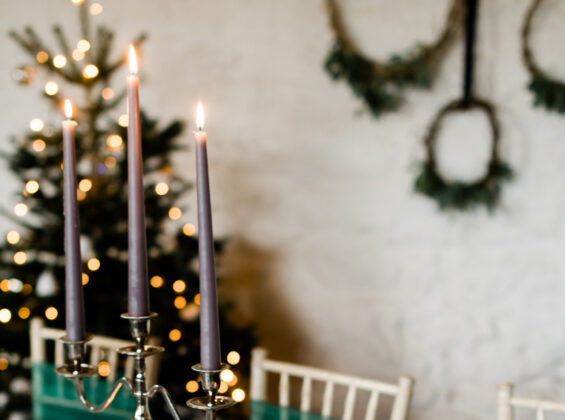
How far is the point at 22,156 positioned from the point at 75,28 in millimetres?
828

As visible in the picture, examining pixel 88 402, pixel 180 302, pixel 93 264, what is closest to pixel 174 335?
pixel 180 302

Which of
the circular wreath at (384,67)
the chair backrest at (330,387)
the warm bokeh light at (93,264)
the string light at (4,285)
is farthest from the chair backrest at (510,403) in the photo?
the string light at (4,285)

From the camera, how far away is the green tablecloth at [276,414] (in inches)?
49.2

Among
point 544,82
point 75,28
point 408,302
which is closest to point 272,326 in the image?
point 408,302

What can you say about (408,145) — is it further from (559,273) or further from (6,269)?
(6,269)

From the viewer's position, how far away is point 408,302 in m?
2.08

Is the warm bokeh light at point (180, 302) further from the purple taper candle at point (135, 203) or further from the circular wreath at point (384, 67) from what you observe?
the purple taper candle at point (135, 203)

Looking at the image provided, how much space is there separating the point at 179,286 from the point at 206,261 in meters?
1.45

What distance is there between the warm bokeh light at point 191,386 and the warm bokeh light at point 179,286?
279 mm

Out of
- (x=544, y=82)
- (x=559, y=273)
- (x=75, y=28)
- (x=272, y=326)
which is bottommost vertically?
(x=272, y=326)

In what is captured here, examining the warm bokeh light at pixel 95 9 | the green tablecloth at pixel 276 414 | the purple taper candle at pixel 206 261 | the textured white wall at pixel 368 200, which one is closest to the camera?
the purple taper candle at pixel 206 261

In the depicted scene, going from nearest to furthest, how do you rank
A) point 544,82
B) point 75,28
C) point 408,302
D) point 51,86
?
point 544,82
point 51,86
point 408,302
point 75,28

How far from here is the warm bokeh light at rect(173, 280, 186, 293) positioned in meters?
1.89

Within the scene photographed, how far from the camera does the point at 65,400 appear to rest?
1.37 metres
